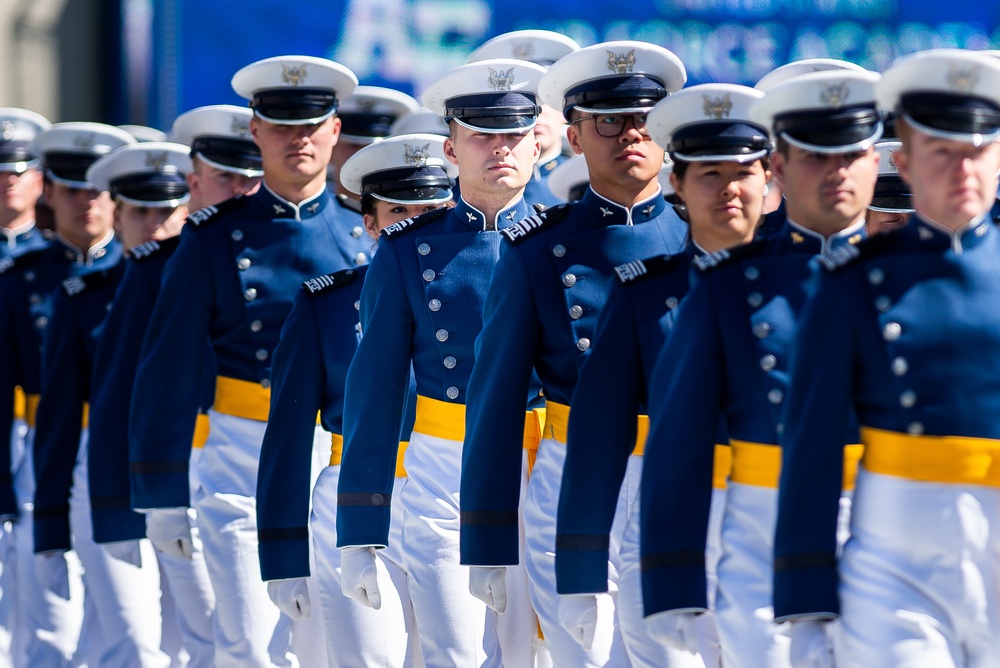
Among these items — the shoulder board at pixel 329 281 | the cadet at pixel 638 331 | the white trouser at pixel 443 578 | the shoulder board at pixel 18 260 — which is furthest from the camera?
the shoulder board at pixel 18 260

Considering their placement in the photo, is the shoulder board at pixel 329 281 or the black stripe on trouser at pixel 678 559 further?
the shoulder board at pixel 329 281

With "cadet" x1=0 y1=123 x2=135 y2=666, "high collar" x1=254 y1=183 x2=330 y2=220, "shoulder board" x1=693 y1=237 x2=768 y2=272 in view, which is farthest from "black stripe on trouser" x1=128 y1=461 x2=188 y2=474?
"shoulder board" x1=693 y1=237 x2=768 y2=272

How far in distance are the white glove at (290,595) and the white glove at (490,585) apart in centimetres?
107

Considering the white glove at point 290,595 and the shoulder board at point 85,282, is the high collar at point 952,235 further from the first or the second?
the shoulder board at point 85,282

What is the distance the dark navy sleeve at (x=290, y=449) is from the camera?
6.24 meters

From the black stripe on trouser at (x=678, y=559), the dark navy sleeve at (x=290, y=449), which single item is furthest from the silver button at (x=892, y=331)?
the dark navy sleeve at (x=290, y=449)

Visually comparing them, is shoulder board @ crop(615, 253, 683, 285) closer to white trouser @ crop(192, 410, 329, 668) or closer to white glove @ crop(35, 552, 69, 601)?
white trouser @ crop(192, 410, 329, 668)

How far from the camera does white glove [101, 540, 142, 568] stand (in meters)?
7.36

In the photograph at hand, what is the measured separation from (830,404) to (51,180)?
574 centimetres

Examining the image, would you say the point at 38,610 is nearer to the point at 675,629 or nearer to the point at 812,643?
the point at 675,629

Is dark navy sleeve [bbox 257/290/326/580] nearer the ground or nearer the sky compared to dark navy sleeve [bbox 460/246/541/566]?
nearer the ground

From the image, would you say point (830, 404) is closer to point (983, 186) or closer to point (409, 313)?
point (983, 186)

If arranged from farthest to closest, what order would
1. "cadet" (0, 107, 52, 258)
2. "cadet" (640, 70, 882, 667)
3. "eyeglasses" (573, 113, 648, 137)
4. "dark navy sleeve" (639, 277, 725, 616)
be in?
"cadet" (0, 107, 52, 258), "eyeglasses" (573, 113, 648, 137), "dark navy sleeve" (639, 277, 725, 616), "cadet" (640, 70, 882, 667)

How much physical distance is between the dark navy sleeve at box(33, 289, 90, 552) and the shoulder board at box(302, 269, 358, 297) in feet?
6.14
